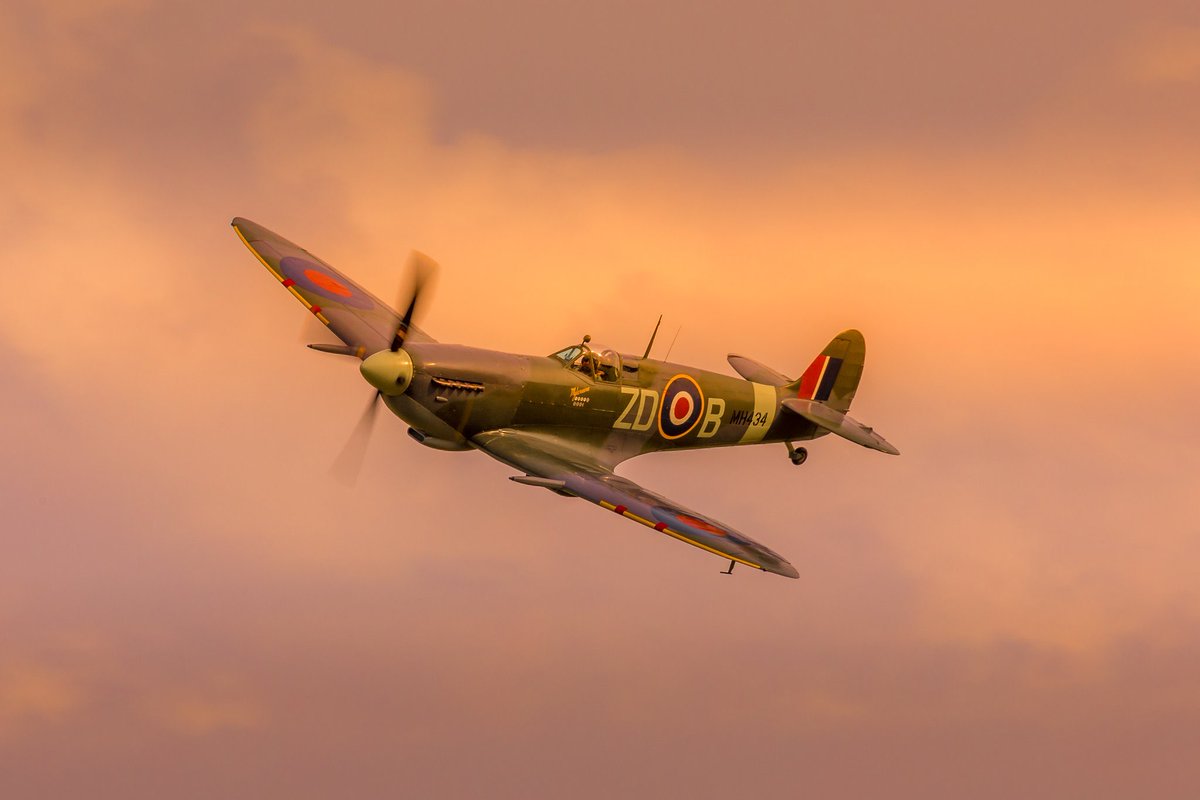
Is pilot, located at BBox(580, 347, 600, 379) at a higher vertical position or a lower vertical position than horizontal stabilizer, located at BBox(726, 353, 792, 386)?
lower

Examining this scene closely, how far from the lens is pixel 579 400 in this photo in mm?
34594

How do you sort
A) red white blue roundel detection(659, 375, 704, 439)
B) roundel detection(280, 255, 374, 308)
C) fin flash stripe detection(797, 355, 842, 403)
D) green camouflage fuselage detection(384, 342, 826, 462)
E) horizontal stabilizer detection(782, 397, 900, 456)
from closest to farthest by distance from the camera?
green camouflage fuselage detection(384, 342, 826, 462) → red white blue roundel detection(659, 375, 704, 439) → roundel detection(280, 255, 374, 308) → horizontal stabilizer detection(782, 397, 900, 456) → fin flash stripe detection(797, 355, 842, 403)

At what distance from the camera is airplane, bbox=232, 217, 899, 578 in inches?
1283

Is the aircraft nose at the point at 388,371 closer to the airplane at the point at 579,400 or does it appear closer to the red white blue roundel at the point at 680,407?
the airplane at the point at 579,400

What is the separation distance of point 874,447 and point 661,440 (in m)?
4.44

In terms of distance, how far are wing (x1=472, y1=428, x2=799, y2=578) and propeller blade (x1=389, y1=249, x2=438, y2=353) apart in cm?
223

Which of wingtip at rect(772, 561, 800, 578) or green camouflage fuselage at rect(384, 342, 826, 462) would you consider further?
green camouflage fuselage at rect(384, 342, 826, 462)

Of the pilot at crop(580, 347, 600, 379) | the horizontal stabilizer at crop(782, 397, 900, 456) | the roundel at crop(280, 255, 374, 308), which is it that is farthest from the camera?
the horizontal stabilizer at crop(782, 397, 900, 456)

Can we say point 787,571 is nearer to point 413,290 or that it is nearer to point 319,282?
point 413,290

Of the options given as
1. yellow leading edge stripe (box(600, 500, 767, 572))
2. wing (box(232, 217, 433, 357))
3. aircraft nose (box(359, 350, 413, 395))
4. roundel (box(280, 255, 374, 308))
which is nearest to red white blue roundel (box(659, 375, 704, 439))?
yellow leading edge stripe (box(600, 500, 767, 572))

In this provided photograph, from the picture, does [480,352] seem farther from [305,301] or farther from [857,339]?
[857,339]

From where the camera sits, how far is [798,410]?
38375 millimetres

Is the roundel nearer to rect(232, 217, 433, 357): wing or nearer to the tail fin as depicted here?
rect(232, 217, 433, 357): wing

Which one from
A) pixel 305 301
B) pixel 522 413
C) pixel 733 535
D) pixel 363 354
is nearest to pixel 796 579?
pixel 733 535
